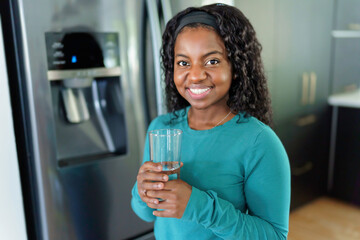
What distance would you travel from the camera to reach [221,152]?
2.85 feet

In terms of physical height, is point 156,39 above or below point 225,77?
above

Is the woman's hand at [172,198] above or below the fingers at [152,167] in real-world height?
below

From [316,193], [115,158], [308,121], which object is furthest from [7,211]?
[316,193]

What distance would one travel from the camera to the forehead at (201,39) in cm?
82

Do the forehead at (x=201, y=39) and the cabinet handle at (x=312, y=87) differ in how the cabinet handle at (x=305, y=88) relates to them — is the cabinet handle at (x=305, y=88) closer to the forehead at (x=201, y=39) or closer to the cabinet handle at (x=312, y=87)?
the cabinet handle at (x=312, y=87)

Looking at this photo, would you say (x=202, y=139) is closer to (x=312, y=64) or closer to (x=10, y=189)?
(x=10, y=189)

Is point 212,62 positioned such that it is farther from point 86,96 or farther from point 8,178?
point 8,178

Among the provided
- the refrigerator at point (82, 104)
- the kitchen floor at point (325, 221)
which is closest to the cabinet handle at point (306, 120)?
the kitchen floor at point (325, 221)

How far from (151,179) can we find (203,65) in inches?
12.3

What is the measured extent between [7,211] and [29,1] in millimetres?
745

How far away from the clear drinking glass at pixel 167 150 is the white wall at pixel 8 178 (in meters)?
0.65

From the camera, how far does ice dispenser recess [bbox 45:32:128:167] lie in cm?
124

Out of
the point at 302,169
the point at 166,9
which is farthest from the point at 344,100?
the point at 166,9

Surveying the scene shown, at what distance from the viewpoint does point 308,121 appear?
2.42m
